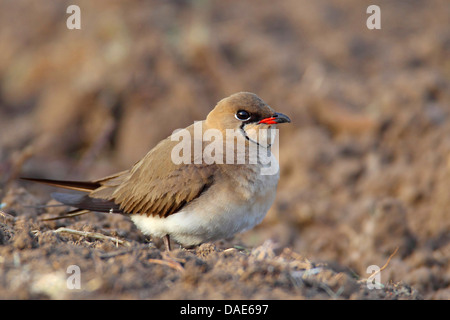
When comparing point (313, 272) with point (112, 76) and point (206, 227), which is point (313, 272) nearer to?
point (206, 227)

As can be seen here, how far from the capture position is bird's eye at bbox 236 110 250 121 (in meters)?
4.41

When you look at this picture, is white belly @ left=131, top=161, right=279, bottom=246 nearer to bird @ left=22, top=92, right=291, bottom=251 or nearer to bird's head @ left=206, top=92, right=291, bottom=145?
bird @ left=22, top=92, right=291, bottom=251

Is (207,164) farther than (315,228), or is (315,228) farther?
(315,228)

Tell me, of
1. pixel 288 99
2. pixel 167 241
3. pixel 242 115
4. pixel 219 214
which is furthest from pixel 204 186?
pixel 288 99

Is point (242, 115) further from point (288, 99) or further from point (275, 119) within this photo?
point (288, 99)

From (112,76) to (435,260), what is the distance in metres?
5.51

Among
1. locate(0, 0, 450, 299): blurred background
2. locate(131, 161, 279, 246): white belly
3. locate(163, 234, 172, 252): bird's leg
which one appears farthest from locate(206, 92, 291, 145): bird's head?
locate(0, 0, 450, 299): blurred background

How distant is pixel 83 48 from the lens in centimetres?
966

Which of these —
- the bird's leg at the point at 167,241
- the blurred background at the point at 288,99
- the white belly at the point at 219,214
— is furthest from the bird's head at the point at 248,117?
the blurred background at the point at 288,99

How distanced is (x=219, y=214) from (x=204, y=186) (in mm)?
241

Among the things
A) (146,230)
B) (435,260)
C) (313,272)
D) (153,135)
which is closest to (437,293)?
(435,260)

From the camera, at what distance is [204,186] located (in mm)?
4082

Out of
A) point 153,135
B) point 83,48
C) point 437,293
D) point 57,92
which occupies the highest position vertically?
point 83,48
